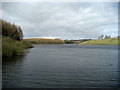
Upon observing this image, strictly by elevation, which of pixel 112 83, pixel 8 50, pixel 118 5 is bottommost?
pixel 112 83

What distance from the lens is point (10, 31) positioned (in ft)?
112

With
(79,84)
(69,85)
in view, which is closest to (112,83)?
(79,84)

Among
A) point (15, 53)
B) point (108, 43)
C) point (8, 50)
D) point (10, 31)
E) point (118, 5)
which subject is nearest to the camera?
point (118, 5)

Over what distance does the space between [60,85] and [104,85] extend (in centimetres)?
231

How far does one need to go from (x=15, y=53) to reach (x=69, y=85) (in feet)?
46.3

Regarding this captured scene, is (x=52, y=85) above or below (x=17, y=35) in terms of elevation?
below

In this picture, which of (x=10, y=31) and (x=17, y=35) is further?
(x=17, y=35)

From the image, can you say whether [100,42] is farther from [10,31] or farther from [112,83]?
[112,83]

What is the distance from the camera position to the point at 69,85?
21.0 ft

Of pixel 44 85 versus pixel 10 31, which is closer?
pixel 44 85

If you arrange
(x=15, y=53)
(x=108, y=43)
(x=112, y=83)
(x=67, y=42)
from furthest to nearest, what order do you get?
(x=67, y=42)
(x=108, y=43)
(x=15, y=53)
(x=112, y=83)

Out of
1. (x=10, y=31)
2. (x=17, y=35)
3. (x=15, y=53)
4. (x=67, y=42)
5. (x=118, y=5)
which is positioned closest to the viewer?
(x=118, y=5)

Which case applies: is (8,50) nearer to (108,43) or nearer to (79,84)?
(79,84)

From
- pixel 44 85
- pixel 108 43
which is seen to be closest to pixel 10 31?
pixel 44 85
